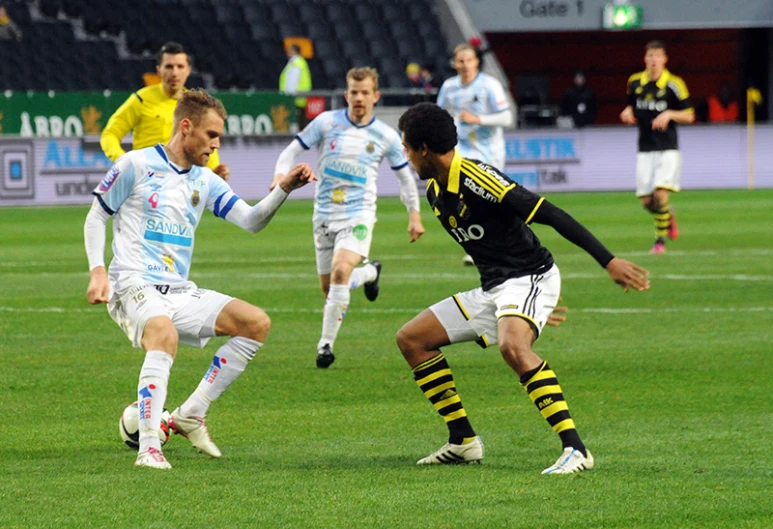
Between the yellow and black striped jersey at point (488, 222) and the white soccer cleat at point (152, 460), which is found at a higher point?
the yellow and black striped jersey at point (488, 222)

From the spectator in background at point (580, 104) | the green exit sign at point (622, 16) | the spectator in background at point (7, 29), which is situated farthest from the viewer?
the green exit sign at point (622, 16)

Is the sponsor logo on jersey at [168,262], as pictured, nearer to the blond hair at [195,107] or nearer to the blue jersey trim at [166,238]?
the blue jersey trim at [166,238]

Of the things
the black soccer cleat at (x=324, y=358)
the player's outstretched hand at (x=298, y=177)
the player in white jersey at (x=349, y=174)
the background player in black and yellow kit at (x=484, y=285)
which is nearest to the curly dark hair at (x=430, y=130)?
the background player in black and yellow kit at (x=484, y=285)

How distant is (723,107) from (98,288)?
35894 mm

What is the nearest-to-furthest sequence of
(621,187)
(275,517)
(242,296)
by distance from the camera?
(275,517)
(242,296)
(621,187)

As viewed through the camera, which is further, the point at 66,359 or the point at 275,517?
the point at 66,359

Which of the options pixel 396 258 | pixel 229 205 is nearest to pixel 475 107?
pixel 396 258

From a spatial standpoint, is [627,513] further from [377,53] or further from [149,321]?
[377,53]

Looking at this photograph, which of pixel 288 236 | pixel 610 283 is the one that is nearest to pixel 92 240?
pixel 610 283

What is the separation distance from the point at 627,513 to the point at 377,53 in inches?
1344

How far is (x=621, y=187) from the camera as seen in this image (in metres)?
31.3

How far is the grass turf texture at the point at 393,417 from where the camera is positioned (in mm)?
5828

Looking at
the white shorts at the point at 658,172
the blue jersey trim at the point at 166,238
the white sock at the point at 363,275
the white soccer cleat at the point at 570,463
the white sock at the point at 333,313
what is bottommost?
the white shorts at the point at 658,172

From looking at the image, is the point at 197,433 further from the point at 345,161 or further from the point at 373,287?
the point at 373,287
